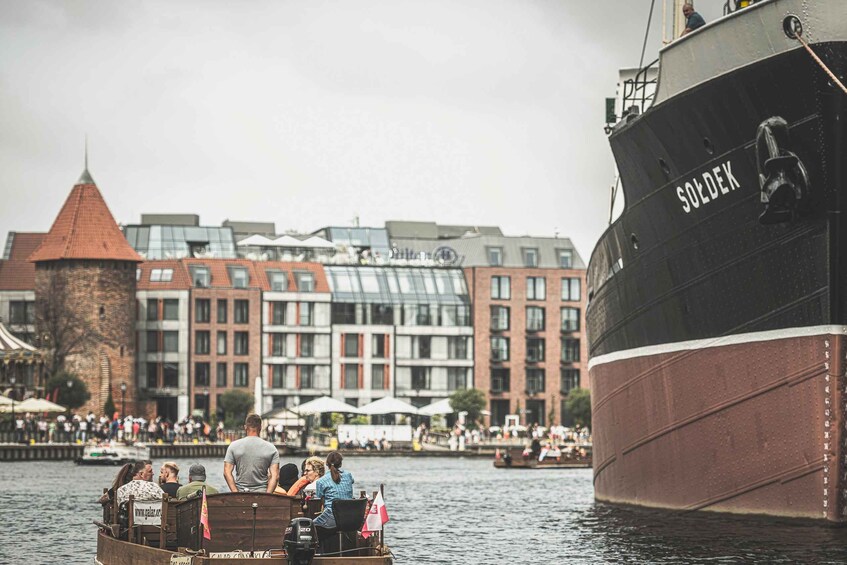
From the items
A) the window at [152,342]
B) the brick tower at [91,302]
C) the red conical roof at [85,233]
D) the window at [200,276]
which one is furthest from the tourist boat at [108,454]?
→ the window at [200,276]

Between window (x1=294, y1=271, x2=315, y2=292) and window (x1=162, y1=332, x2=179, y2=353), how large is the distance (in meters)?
10.5

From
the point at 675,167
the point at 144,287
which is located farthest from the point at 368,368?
the point at 675,167

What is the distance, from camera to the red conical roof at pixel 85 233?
12631 cm

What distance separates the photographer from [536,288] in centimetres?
14512

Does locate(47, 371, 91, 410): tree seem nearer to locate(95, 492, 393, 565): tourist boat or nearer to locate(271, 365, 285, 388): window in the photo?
locate(271, 365, 285, 388): window

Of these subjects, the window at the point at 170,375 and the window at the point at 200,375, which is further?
the window at the point at 200,375

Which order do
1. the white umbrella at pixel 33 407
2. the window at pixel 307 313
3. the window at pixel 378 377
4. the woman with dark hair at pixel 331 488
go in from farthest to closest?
the window at pixel 378 377, the window at pixel 307 313, the white umbrella at pixel 33 407, the woman with dark hair at pixel 331 488

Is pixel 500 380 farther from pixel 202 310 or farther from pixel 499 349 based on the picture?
pixel 202 310

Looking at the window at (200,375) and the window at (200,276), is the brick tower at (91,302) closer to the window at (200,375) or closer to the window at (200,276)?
the window at (200,375)

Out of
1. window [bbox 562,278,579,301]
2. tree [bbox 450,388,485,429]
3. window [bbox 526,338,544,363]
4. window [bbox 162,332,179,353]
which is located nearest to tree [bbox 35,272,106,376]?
window [bbox 162,332,179,353]

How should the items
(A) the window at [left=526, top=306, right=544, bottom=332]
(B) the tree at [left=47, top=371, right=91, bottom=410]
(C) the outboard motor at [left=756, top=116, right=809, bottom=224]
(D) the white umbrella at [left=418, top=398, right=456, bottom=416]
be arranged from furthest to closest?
(A) the window at [left=526, top=306, right=544, bottom=332]
(D) the white umbrella at [left=418, top=398, right=456, bottom=416]
(B) the tree at [left=47, top=371, right=91, bottom=410]
(C) the outboard motor at [left=756, top=116, right=809, bottom=224]

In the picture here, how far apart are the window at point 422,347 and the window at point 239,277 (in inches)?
564

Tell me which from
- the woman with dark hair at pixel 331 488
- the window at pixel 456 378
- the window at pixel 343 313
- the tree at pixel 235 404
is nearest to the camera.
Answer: the woman with dark hair at pixel 331 488

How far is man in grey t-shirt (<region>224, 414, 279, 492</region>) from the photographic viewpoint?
72.9 ft
